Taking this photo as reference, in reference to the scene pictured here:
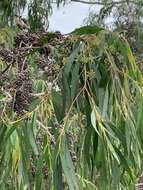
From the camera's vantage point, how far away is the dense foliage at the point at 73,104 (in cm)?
103

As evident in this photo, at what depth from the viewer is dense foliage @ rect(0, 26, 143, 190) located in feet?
3.39

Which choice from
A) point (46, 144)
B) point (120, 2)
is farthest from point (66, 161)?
point (120, 2)

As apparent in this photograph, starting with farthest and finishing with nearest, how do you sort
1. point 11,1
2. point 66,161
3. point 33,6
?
point 33,6 < point 11,1 < point 66,161

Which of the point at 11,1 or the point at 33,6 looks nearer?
the point at 11,1

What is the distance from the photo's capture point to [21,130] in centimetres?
108

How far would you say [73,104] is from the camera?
43.6 inches

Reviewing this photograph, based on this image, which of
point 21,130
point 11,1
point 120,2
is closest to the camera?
point 21,130

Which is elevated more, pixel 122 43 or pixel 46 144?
pixel 122 43

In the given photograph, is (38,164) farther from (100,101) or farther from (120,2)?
(120,2)

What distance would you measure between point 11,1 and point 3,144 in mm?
2363

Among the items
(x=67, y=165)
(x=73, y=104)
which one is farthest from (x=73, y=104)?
(x=67, y=165)

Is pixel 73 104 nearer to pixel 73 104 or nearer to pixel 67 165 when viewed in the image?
pixel 73 104

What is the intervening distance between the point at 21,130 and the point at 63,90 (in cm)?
13

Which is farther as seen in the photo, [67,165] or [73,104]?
[73,104]
